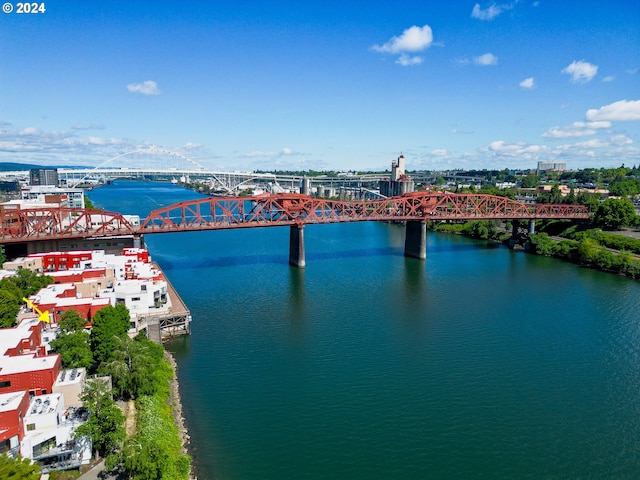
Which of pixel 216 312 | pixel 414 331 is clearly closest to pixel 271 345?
pixel 216 312

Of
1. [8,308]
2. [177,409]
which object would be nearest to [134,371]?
[177,409]

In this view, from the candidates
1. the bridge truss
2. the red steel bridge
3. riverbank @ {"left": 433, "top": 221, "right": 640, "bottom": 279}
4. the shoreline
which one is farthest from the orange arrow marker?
riverbank @ {"left": 433, "top": 221, "right": 640, "bottom": 279}

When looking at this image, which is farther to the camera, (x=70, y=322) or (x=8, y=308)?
(x=8, y=308)

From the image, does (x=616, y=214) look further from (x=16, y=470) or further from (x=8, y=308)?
(x=16, y=470)

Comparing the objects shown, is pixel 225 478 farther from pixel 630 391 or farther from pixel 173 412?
pixel 630 391

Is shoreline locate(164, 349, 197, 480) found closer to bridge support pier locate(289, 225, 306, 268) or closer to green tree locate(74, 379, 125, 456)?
green tree locate(74, 379, 125, 456)

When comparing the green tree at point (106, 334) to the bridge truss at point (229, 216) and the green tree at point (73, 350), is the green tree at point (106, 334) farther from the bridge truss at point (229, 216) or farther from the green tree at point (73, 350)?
the bridge truss at point (229, 216)

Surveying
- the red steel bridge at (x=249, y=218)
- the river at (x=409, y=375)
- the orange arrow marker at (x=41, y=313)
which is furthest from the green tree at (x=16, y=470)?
the red steel bridge at (x=249, y=218)
